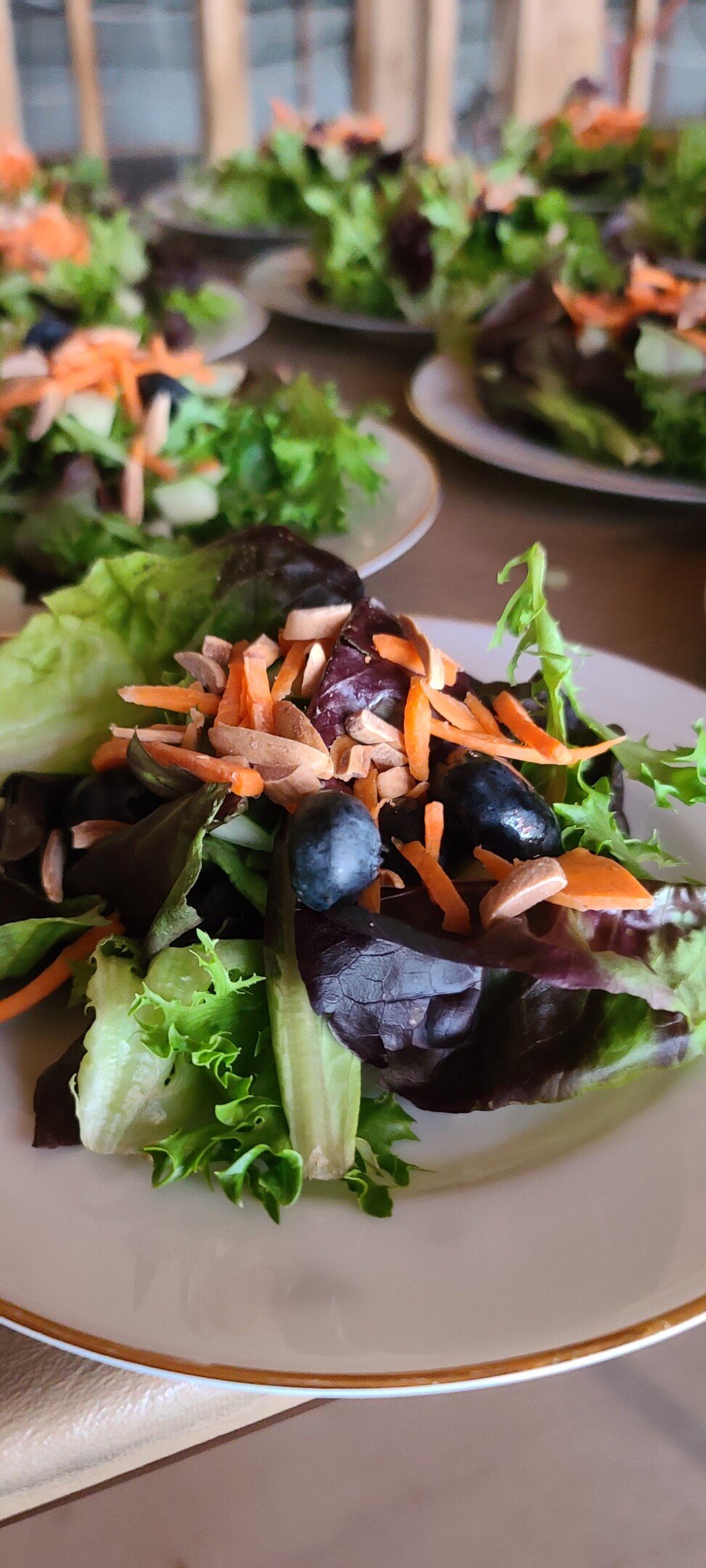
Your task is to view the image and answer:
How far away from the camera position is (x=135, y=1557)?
0.63 m

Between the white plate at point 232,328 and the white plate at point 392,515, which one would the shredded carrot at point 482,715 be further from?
the white plate at point 232,328

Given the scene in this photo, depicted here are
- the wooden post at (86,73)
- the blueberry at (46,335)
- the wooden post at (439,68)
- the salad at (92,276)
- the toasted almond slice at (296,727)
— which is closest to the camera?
the toasted almond slice at (296,727)

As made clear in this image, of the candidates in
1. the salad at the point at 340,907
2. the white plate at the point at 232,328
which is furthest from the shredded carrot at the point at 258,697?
Answer: the white plate at the point at 232,328

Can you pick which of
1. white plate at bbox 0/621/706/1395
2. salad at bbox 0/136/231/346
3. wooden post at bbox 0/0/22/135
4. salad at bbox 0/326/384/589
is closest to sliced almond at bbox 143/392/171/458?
salad at bbox 0/326/384/589

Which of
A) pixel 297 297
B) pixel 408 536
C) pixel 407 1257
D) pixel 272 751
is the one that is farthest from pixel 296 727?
pixel 297 297

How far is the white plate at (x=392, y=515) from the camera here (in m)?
1.35

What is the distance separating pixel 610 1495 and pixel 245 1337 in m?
0.26

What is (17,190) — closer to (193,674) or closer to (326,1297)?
(193,674)

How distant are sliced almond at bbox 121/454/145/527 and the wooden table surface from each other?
0.32m

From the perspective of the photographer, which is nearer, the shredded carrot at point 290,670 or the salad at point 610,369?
the shredded carrot at point 290,670

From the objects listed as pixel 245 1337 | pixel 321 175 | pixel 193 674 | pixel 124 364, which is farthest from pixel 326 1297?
pixel 321 175

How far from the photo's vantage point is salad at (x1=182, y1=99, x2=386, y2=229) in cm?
267

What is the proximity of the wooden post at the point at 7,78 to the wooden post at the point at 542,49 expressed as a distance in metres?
2.33

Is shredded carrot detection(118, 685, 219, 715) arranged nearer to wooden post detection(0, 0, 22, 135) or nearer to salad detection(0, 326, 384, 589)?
salad detection(0, 326, 384, 589)
